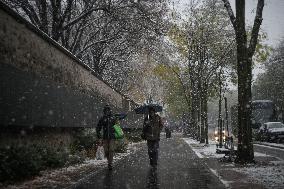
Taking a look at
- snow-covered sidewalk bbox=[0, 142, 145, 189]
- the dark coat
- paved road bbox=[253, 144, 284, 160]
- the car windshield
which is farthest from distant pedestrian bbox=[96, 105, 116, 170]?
the car windshield

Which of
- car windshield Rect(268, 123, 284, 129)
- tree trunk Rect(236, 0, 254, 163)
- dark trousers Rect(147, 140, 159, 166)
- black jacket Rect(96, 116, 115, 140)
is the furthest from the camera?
car windshield Rect(268, 123, 284, 129)

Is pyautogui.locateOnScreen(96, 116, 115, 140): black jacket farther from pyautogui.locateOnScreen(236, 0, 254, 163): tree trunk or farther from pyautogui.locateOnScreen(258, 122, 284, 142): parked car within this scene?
pyautogui.locateOnScreen(258, 122, 284, 142): parked car

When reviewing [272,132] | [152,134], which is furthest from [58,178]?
[272,132]

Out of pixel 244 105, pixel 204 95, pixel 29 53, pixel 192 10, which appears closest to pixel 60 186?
pixel 29 53

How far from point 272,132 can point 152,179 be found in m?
29.4

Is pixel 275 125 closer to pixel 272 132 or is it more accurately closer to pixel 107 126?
pixel 272 132

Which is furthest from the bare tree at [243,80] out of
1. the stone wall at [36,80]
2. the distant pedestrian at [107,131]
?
the stone wall at [36,80]

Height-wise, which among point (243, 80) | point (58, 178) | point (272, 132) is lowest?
point (58, 178)

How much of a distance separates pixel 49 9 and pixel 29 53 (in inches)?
628

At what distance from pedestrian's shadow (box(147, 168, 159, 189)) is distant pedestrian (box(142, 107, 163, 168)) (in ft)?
3.11

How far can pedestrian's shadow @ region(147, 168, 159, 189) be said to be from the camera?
10.6 meters

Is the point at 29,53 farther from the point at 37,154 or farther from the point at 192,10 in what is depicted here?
the point at 192,10

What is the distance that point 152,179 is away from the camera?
12023mm

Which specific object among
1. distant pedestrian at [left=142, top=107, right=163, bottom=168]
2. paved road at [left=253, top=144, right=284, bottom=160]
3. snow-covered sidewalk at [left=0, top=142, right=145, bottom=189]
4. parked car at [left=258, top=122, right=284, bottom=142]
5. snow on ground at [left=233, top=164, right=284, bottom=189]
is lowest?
snow-covered sidewalk at [left=0, top=142, right=145, bottom=189]
